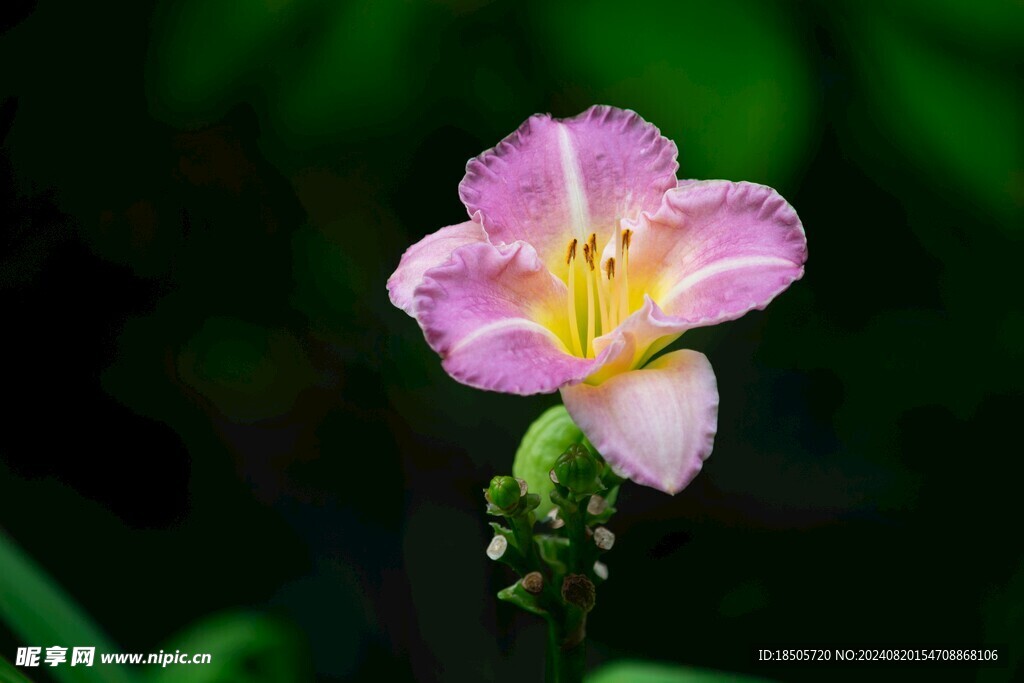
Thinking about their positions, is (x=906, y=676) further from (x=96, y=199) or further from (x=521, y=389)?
(x=96, y=199)

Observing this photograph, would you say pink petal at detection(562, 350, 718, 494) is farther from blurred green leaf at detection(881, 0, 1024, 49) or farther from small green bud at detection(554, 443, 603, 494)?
blurred green leaf at detection(881, 0, 1024, 49)

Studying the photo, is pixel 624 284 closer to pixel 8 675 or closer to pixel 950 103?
pixel 950 103

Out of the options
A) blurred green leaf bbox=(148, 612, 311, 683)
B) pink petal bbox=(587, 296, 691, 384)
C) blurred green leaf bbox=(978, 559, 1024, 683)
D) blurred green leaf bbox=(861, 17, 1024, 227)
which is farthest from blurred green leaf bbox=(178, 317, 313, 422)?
blurred green leaf bbox=(978, 559, 1024, 683)

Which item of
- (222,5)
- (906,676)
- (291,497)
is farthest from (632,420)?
(291,497)

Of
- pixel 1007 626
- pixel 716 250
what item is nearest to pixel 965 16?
pixel 716 250

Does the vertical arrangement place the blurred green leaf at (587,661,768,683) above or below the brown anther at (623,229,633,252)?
below

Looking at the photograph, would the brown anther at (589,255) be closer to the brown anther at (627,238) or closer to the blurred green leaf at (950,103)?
the brown anther at (627,238)

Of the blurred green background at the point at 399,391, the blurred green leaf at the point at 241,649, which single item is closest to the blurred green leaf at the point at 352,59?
the blurred green background at the point at 399,391
